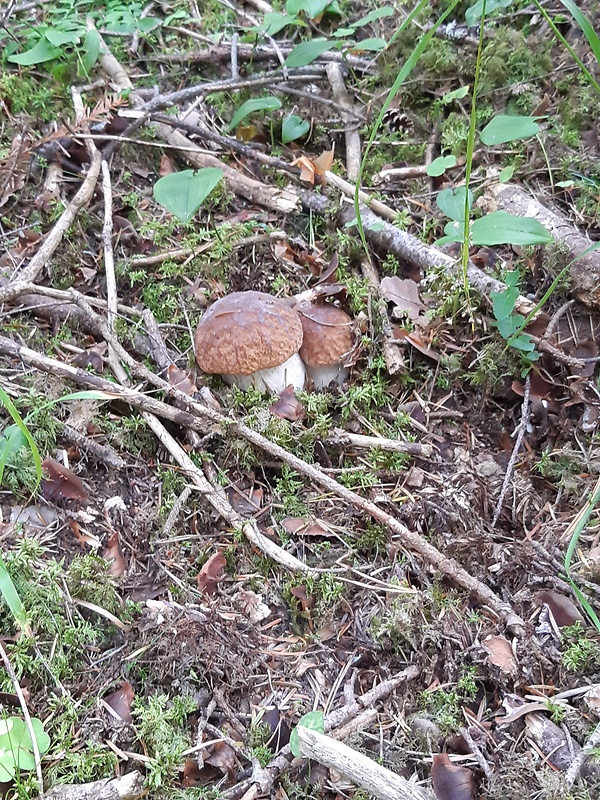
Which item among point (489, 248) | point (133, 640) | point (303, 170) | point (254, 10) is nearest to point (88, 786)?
point (133, 640)

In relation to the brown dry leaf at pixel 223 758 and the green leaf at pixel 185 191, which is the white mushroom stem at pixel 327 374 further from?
the brown dry leaf at pixel 223 758

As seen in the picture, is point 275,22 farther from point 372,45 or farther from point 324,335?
point 324,335

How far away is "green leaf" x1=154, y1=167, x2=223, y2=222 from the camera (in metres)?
2.89

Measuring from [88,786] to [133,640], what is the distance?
0.48 meters

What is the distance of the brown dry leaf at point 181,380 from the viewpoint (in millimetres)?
2920

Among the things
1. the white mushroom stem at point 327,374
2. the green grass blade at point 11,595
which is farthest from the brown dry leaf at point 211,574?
the white mushroom stem at point 327,374

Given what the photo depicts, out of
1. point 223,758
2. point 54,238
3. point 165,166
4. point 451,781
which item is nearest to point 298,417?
point 223,758

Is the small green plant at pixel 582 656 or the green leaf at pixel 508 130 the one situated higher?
the green leaf at pixel 508 130

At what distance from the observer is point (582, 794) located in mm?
1705

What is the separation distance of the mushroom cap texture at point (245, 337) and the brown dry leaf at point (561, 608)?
152 centimetres

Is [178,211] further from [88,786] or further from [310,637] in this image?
[88,786]

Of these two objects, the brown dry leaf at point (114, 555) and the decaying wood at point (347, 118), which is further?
the decaying wood at point (347, 118)

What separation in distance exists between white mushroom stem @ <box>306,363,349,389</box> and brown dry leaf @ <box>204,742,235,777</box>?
1768 millimetres

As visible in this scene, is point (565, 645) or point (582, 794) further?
point (565, 645)
